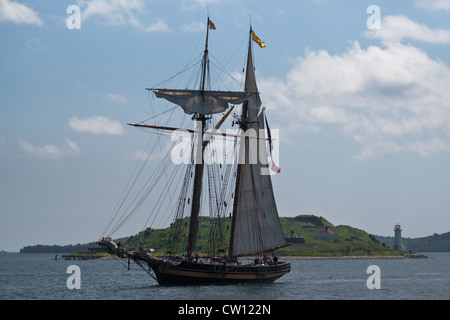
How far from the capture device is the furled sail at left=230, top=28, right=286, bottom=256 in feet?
233

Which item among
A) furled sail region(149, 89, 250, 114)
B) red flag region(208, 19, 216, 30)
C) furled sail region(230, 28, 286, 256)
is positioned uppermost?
red flag region(208, 19, 216, 30)

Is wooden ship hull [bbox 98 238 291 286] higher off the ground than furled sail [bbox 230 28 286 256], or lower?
lower

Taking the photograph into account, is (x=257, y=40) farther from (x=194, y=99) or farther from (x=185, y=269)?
(x=185, y=269)

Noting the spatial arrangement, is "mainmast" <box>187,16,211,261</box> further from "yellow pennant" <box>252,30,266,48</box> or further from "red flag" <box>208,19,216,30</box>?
"yellow pennant" <box>252,30,266,48</box>

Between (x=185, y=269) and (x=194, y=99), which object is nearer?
(x=185, y=269)

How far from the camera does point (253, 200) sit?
237 feet

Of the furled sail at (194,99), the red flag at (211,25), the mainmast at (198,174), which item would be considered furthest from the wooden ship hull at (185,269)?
the red flag at (211,25)

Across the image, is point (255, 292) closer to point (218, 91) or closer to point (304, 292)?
point (304, 292)

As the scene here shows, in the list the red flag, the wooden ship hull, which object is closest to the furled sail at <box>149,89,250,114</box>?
the red flag

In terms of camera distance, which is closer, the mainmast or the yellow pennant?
the mainmast

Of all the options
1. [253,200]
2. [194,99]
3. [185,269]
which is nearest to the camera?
[185,269]

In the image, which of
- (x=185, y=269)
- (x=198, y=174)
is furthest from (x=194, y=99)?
(x=185, y=269)

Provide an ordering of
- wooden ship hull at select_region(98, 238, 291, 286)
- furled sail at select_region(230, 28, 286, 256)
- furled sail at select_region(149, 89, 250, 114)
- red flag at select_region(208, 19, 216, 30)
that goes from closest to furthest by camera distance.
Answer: wooden ship hull at select_region(98, 238, 291, 286) < furled sail at select_region(149, 89, 250, 114) < red flag at select_region(208, 19, 216, 30) < furled sail at select_region(230, 28, 286, 256)
